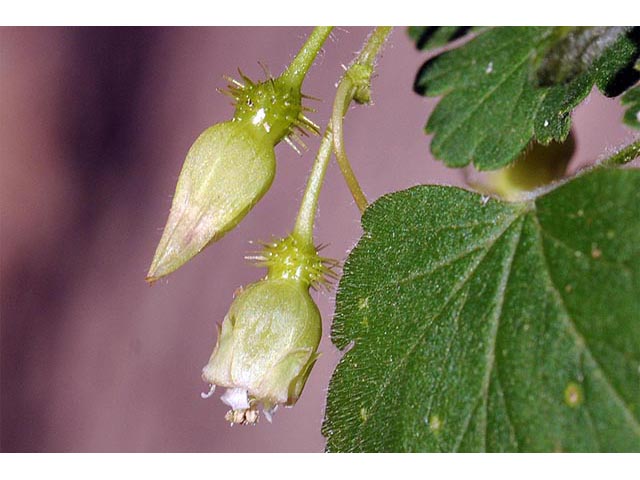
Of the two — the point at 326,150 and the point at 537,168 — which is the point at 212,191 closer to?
the point at 326,150

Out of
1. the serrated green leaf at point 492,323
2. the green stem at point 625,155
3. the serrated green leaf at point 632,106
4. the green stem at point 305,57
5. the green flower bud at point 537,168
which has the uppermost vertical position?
the green stem at point 305,57

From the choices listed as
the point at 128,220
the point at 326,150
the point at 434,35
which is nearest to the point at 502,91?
the point at 434,35

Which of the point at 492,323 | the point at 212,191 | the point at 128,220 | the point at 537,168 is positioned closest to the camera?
the point at 492,323

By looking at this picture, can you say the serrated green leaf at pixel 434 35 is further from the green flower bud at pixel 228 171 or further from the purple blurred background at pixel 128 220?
the purple blurred background at pixel 128 220

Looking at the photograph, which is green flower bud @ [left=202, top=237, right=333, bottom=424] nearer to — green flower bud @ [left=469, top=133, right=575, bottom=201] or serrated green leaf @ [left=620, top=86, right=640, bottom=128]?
green flower bud @ [left=469, top=133, right=575, bottom=201]

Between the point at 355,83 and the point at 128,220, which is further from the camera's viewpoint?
the point at 128,220

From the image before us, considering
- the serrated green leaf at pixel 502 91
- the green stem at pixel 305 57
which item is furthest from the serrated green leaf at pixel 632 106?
the green stem at pixel 305 57

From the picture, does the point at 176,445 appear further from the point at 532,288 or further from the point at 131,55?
the point at 532,288
